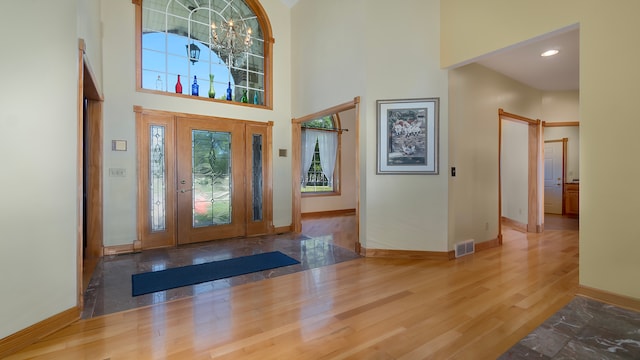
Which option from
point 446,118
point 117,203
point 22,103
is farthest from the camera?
point 117,203

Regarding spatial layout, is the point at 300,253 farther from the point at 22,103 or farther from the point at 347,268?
the point at 22,103

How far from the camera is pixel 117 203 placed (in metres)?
4.12

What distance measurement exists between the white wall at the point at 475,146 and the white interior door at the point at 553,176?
12.3 feet

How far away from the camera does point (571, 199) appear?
7.22m

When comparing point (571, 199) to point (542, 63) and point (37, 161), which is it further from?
point (37, 161)

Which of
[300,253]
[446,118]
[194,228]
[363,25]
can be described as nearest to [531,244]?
[446,118]

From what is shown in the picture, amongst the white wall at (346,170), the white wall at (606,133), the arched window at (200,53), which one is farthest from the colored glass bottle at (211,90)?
the white wall at (606,133)

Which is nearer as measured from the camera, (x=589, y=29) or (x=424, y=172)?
(x=589, y=29)

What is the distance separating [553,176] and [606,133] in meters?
6.36

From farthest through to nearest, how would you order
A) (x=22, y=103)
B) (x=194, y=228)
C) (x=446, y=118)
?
(x=194, y=228), (x=446, y=118), (x=22, y=103)

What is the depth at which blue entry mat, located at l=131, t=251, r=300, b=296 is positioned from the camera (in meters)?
2.94

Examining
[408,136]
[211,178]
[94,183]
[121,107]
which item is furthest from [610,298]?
[121,107]

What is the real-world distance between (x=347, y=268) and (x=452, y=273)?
1.22 metres

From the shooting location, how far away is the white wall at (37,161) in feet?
6.10
